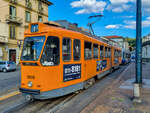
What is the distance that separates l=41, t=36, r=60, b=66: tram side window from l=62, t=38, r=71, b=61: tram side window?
34cm

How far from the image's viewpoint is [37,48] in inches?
209

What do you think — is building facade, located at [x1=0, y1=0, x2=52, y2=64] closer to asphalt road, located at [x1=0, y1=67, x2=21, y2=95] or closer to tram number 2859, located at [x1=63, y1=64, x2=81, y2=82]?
asphalt road, located at [x1=0, y1=67, x2=21, y2=95]

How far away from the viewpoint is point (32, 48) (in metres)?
5.42

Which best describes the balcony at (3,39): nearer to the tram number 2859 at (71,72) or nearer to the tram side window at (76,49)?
the tram side window at (76,49)

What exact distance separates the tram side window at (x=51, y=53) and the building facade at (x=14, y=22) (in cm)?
2166

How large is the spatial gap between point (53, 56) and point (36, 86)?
1306mm

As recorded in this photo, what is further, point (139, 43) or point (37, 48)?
point (139, 43)

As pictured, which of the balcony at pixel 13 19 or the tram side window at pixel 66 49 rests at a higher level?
the balcony at pixel 13 19

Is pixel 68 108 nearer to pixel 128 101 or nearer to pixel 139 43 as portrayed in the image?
pixel 128 101

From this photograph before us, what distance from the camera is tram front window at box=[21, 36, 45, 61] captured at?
17.3ft

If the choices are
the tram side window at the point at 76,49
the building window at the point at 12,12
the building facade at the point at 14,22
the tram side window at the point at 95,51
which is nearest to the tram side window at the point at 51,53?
the tram side window at the point at 76,49

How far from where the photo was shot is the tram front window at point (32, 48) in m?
5.27

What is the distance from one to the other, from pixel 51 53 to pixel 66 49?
2.64ft

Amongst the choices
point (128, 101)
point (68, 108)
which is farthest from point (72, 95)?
point (128, 101)
